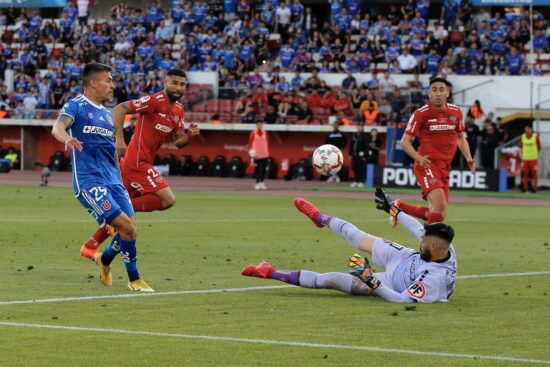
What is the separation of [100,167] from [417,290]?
3.58 m

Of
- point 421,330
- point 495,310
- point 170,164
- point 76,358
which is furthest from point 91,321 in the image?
point 170,164

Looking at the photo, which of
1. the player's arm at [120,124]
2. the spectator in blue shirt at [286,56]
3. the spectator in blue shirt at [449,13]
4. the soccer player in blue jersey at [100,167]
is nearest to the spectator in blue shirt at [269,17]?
the spectator in blue shirt at [286,56]

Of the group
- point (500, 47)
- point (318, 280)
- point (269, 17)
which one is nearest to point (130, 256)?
point (318, 280)

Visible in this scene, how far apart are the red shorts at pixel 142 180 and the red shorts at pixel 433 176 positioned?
433 centimetres

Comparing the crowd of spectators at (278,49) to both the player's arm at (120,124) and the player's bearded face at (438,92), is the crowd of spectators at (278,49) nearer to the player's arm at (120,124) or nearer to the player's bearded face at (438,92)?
the player's bearded face at (438,92)

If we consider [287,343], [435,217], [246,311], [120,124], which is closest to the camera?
[287,343]

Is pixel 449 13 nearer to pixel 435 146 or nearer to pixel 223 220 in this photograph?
pixel 223 220

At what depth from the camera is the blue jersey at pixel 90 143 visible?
43.6 ft

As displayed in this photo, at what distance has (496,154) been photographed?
42.7 m

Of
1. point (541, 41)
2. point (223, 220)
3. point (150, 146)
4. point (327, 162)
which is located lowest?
point (223, 220)

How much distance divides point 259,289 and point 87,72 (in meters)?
2.92

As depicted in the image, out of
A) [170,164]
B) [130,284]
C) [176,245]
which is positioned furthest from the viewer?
[170,164]

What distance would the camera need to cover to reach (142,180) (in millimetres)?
17078

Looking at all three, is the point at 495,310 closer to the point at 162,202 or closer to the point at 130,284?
the point at 130,284
